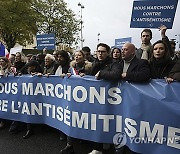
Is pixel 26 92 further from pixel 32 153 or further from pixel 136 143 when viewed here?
pixel 136 143

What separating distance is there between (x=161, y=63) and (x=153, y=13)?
4.87 feet

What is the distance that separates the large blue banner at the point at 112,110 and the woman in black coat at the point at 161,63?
0.27 m

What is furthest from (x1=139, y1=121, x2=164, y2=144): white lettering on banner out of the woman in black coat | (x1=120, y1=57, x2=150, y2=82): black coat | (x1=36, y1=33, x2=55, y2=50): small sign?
(x1=36, y1=33, x2=55, y2=50): small sign

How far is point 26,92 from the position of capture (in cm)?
508

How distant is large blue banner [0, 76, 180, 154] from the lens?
3.30 meters

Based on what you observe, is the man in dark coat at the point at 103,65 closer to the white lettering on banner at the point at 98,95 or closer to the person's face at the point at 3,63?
the white lettering on banner at the point at 98,95

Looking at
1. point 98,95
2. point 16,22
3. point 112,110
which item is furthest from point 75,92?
point 16,22

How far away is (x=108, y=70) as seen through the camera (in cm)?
386

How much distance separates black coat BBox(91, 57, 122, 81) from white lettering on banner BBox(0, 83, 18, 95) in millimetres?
1948

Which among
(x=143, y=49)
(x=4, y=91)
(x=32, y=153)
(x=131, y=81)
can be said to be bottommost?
(x=32, y=153)

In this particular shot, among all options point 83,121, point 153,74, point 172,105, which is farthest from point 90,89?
point 172,105

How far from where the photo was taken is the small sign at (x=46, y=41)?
1087 cm

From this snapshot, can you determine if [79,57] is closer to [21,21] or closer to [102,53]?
[102,53]

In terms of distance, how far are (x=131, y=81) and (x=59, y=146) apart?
1901 mm
